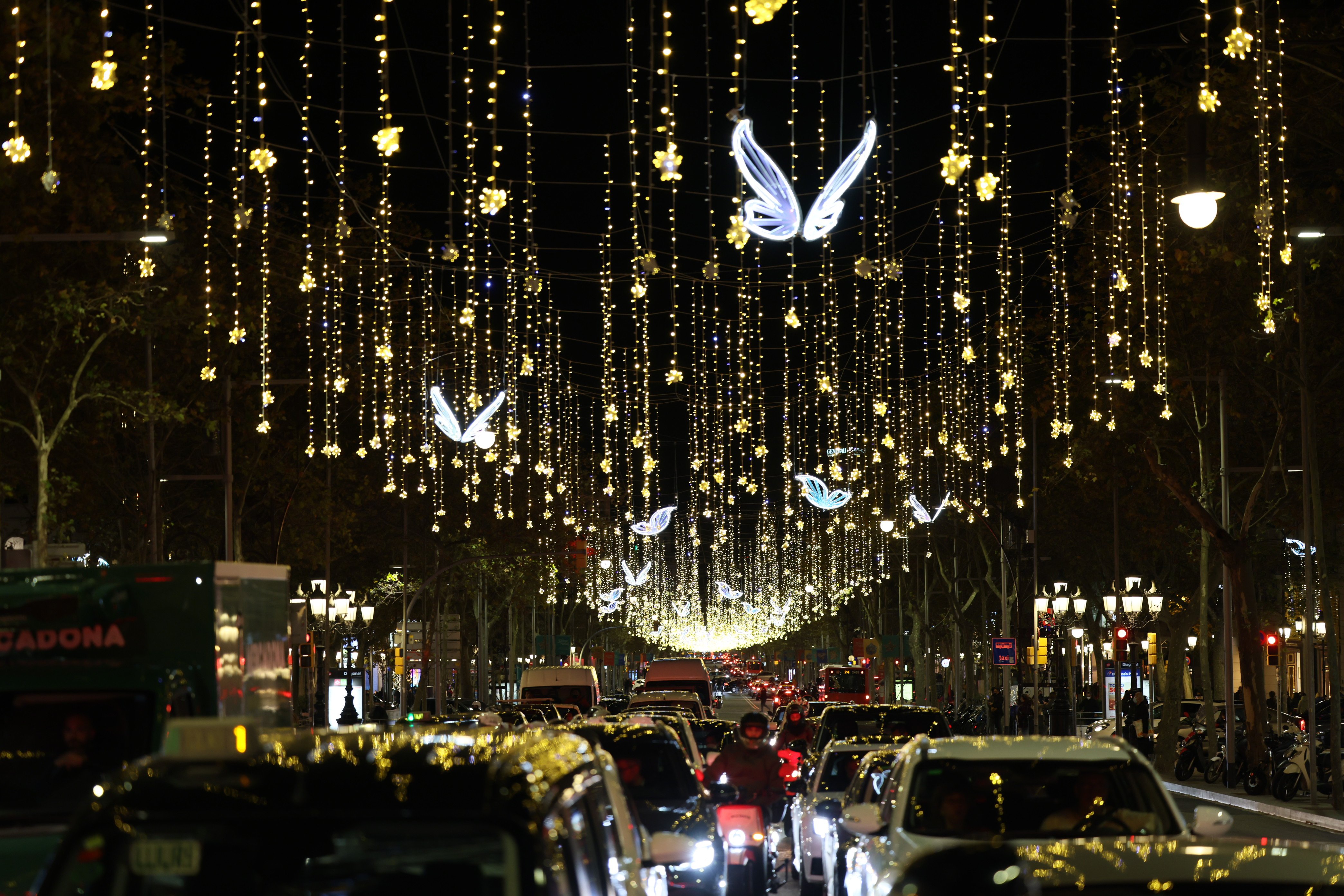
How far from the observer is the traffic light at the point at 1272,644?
50469 millimetres

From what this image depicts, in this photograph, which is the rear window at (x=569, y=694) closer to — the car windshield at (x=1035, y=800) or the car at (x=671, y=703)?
the car at (x=671, y=703)

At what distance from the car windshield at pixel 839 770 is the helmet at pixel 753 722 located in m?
1.55

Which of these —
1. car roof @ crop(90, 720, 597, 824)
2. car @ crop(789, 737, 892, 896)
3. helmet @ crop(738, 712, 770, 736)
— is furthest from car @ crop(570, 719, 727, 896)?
car roof @ crop(90, 720, 597, 824)

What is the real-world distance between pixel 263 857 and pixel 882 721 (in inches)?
698

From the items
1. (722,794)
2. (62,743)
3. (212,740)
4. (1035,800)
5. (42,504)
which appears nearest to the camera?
(212,740)

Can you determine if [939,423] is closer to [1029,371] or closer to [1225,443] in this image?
[1029,371]

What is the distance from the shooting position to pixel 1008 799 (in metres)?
10.3

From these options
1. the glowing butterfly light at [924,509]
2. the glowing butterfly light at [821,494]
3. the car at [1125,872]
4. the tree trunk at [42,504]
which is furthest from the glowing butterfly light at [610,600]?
the car at [1125,872]

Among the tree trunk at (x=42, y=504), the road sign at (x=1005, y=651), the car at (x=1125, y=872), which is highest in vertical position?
the tree trunk at (x=42, y=504)

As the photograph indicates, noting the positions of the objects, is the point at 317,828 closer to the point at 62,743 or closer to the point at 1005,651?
the point at 62,743

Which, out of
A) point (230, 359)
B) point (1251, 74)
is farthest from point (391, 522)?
point (1251, 74)

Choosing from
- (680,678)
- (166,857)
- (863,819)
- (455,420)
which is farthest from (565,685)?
(166,857)

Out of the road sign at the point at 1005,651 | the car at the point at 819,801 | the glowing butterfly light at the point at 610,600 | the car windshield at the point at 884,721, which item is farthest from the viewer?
the glowing butterfly light at the point at 610,600

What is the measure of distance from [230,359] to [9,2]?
16.6 m
